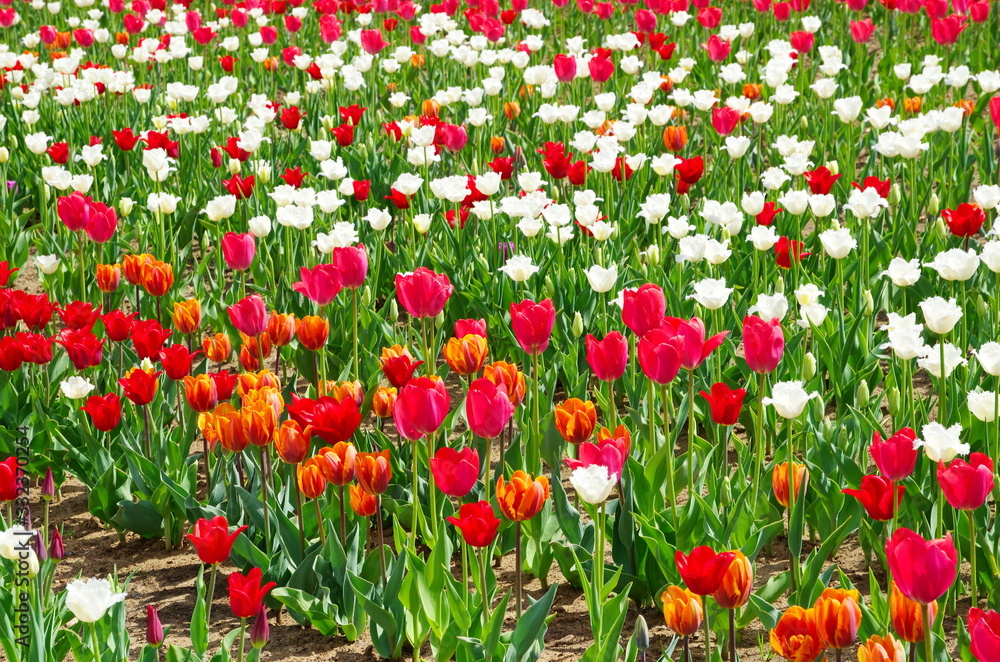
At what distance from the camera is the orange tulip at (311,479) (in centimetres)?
251

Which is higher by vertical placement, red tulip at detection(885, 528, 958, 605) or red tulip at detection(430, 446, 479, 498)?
red tulip at detection(885, 528, 958, 605)

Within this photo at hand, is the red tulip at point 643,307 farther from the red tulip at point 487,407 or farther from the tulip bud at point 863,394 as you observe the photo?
the tulip bud at point 863,394

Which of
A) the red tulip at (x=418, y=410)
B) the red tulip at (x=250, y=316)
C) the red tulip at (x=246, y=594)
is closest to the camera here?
the red tulip at (x=246, y=594)

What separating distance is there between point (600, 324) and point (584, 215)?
487 mm

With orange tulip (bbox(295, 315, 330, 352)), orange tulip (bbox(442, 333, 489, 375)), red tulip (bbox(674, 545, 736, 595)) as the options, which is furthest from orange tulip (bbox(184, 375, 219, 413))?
red tulip (bbox(674, 545, 736, 595))

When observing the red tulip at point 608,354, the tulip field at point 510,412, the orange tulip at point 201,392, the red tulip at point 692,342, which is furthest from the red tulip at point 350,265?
the red tulip at point 692,342

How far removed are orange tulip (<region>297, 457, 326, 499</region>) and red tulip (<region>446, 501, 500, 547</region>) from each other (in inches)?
17.6

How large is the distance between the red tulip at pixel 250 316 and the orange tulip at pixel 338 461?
0.86 m

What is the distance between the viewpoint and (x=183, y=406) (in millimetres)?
3918

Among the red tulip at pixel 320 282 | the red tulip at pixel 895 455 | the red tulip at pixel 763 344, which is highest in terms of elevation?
the red tulip at pixel 763 344

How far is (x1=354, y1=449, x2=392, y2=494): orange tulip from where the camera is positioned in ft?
8.09

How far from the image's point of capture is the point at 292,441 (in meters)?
2.59

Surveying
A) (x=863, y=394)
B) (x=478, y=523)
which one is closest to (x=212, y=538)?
(x=478, y=523)

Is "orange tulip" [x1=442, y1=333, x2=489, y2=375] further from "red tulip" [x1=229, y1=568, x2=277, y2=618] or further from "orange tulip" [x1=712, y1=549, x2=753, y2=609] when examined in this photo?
"orange tulip" [x1=712, y1=549, x2=753, y2=609]
